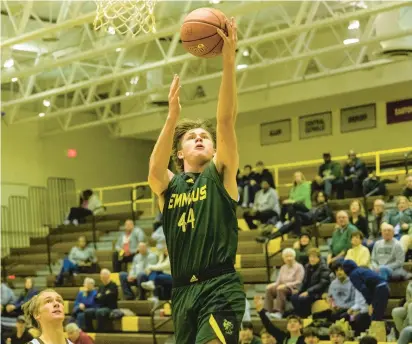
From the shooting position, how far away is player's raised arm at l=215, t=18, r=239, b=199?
3.92 m

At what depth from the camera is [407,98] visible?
63.7 feet

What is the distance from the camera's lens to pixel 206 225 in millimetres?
4020

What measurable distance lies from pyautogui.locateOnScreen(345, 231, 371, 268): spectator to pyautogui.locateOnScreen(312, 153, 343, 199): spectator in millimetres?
4026

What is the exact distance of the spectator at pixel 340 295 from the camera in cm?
1108

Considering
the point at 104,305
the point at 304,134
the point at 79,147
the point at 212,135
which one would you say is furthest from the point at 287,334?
the point at 79,147

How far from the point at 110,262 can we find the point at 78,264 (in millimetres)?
679

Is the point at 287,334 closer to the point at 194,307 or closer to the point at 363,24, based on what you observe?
the point at 194,307

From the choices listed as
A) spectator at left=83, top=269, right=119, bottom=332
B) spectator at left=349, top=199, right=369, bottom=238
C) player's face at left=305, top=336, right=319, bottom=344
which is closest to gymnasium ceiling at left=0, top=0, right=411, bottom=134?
spectator at left=349, top=199, right=369, bottom=238

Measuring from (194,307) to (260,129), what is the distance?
18.8 meters

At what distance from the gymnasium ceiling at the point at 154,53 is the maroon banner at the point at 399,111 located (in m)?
1.46

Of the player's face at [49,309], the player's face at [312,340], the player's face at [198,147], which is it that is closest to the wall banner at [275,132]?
the player's face at [312,340]

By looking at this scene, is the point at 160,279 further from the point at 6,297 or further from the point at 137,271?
the point at 6,297

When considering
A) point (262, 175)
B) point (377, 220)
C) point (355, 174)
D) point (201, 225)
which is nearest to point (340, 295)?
point (377, 220)

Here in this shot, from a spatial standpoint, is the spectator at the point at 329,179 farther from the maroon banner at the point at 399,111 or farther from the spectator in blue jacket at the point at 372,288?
the spectator in blue jacket at the point at 372,288
